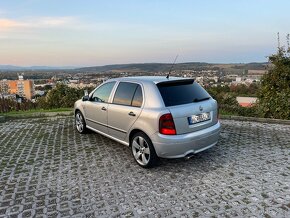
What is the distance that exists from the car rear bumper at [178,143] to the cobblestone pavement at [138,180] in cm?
38

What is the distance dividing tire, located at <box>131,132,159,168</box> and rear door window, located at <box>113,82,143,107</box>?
602mm

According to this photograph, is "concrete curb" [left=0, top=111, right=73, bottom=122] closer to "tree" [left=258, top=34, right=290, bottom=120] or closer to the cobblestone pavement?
the cobblestone pavement

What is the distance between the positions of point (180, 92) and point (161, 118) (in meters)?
0.72

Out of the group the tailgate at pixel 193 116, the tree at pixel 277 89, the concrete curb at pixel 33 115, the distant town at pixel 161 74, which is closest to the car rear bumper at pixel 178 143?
the tailgate at pixel 193 116

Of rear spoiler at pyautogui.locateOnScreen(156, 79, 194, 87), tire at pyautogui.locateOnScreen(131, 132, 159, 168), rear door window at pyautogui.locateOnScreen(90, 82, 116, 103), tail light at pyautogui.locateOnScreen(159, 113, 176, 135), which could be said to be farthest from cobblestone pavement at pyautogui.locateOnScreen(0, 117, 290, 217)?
rear spoiler at pyautogui.locateOnScreen(156, 79, 194, 87)

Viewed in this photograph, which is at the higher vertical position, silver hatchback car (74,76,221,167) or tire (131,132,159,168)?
silver hatchback car (74,76,221,167)

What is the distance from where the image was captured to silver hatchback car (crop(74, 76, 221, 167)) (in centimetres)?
440

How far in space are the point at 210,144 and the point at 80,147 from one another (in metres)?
2.91

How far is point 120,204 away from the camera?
3598 millimetres

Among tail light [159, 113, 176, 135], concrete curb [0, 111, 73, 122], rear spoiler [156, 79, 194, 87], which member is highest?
rear spoiler [156, 79, 194, 87]

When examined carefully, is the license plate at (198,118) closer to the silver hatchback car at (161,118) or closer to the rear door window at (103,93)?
the silver hatchback car at (161,118)

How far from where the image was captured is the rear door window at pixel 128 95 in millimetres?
4955

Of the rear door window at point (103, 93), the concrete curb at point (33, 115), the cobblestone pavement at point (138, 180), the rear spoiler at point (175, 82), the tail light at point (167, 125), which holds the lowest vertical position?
the cobblestone pavement at point (138, 180)

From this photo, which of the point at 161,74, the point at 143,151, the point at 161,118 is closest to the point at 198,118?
the point at 161,118
